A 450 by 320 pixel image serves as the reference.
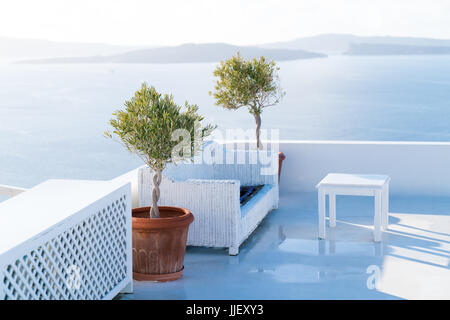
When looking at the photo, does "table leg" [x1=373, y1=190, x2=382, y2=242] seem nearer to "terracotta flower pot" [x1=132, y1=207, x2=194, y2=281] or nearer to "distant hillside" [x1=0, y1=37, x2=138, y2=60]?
"terracotta flower pot" [x1=132, y1=207, x2=194, y2=281]

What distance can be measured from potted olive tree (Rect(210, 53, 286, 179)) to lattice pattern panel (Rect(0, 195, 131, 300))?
4005mm

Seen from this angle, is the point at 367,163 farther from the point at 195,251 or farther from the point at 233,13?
the point at 233,13

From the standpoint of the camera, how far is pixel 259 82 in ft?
25.8

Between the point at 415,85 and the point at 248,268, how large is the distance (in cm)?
5272

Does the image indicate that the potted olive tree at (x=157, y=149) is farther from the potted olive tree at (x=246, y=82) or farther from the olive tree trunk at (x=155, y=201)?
the potted olive tree at (x=246, y=82)

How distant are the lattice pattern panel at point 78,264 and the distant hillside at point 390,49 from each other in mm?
35090

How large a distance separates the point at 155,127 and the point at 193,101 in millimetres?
46404

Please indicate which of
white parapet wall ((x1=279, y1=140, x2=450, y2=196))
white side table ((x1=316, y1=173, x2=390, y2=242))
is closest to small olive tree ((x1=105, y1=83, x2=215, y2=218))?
white side table ((x1=316, y1=173, x2=390, y2=242))

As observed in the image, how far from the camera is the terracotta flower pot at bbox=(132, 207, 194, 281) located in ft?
14.5

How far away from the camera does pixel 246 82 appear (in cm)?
786

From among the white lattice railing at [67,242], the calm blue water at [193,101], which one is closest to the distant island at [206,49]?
the calm blue water at [193,101]

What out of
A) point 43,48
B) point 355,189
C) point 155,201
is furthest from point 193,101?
point 155,201

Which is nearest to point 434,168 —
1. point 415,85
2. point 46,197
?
point 46,197

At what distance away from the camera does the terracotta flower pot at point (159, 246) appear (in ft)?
14.5
